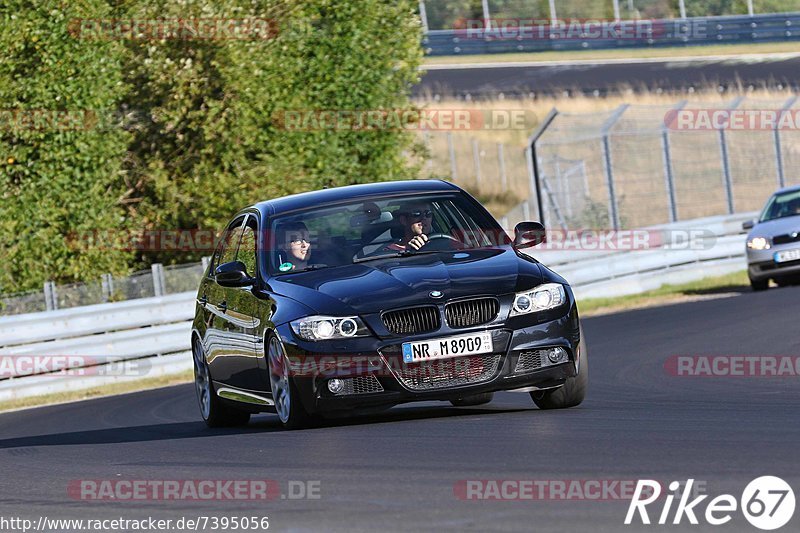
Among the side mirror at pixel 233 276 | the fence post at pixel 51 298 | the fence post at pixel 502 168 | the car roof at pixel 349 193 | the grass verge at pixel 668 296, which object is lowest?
the fence post at pixel 502 168

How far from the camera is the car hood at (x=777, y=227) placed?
2369 cm

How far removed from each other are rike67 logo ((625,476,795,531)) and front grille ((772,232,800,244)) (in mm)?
17344

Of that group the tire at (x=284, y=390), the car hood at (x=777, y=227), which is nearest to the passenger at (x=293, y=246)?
the tire at (x=284, y=390)

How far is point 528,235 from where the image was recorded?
10828 millimetres

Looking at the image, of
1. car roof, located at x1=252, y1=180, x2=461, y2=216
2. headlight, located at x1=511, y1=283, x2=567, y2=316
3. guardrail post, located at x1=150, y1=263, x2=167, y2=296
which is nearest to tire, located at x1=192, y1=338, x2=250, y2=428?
car roof, located at x1=252, y1=180, x2=461, y2=216

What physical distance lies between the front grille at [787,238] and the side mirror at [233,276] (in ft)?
46.3

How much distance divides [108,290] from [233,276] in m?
11.6

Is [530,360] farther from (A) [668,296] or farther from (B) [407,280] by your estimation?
(A) [668,296]

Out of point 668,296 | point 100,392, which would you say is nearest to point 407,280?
point 100,392

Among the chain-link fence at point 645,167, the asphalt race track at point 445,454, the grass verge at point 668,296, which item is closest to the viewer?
the asphalt race track at point 445,454

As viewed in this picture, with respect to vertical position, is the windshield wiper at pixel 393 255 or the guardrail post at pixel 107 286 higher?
the windshield wiper at pixel 393 255

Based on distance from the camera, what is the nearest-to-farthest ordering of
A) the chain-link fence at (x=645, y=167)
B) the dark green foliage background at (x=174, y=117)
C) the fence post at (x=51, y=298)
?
the fence post at (x=51, y=298) → the dark green foliage background at (x=174, y=117) → the chain-link fence at (x=645, y=167)

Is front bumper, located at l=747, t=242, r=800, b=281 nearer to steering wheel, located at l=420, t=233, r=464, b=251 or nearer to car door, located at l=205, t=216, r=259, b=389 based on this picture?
car door, located at l=205, t=216, r=259, b=389

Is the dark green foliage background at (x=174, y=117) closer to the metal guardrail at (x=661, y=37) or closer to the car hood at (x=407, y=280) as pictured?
the car hood at (x=407, y=280)
